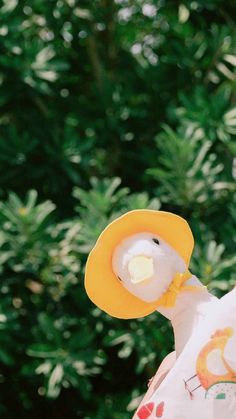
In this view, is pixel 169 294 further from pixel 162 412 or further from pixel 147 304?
pixel 162 412

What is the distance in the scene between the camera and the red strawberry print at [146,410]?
226 centimetres

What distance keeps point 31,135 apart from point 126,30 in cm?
80

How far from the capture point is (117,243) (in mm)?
2395

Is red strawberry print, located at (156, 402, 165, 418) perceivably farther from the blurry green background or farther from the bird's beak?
the blurry green background

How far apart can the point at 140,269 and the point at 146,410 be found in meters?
0.37

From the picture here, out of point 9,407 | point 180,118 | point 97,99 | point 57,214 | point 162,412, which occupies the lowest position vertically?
point 9,407

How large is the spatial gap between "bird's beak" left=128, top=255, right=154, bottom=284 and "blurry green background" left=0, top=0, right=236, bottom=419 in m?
1.16

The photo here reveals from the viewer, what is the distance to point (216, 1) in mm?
4367

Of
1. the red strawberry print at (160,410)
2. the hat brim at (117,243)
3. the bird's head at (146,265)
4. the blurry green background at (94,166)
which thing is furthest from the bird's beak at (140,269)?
the blurry green background at (94,166)

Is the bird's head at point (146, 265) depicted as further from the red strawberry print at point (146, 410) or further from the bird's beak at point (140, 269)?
the red strawberry print at point (146, 410)

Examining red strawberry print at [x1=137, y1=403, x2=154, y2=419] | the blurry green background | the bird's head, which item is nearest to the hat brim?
the bird's head

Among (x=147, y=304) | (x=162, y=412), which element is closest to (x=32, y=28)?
(x=147, y=304)

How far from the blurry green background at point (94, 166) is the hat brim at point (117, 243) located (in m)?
1.04

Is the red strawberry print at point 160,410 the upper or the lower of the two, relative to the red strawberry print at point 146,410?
upper
